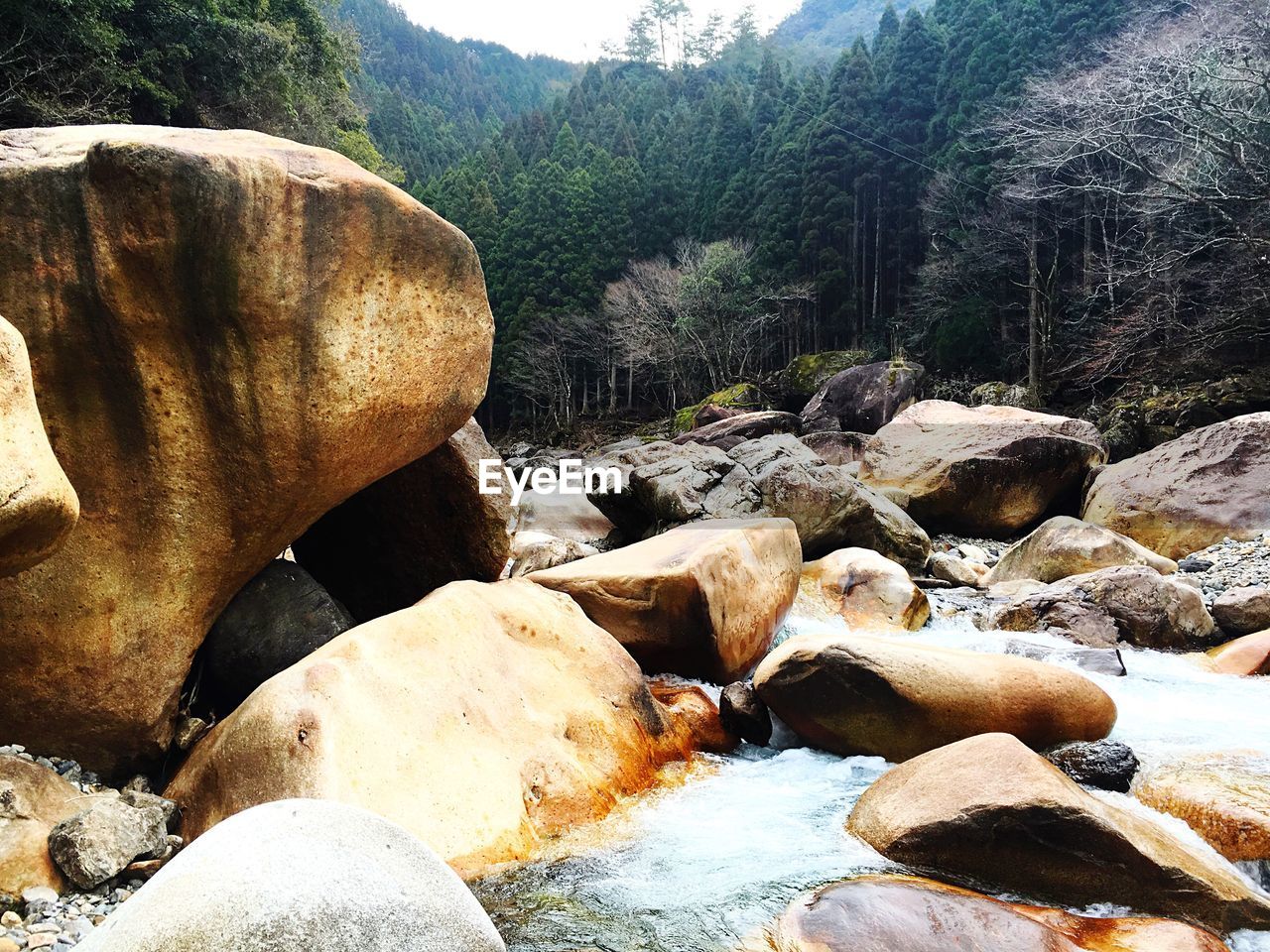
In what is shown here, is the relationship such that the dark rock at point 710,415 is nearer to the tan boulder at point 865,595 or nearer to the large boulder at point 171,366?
the tan boulder at point 865,595

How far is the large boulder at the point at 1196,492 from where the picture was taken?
9.15m

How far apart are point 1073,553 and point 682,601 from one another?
16.5 ft

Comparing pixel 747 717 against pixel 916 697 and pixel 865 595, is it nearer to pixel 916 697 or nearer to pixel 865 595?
pixel 916 697

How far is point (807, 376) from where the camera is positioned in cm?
3034

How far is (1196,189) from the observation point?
1753 cm

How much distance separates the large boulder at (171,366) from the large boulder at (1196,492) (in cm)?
909

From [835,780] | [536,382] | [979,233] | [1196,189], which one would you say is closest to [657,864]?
[835,780]

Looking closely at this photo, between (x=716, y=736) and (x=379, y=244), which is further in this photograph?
(x=716, y=736)

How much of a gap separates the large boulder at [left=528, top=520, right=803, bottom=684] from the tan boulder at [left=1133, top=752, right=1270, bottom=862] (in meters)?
2.26

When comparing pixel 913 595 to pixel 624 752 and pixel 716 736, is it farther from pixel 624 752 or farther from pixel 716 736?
pixel 624 752

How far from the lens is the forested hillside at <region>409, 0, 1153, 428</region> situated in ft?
97.1

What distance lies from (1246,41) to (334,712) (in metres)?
19.3

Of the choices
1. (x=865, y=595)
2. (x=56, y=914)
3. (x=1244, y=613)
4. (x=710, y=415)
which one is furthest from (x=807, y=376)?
(x=56, y=914)

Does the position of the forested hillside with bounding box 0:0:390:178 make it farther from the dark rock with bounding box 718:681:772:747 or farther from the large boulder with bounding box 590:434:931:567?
the dark rock with bounding box 718:681:772:747
